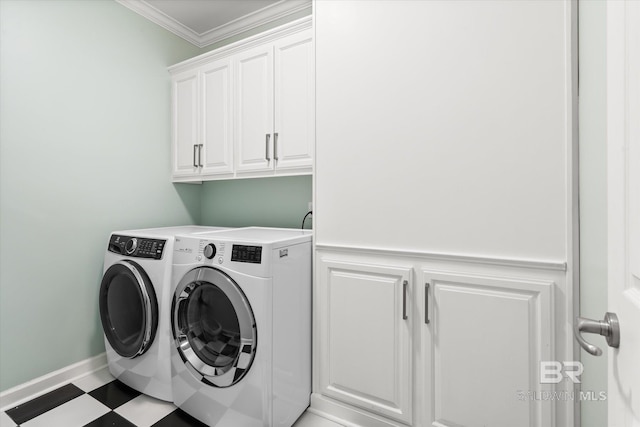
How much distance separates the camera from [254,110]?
83.7 inches

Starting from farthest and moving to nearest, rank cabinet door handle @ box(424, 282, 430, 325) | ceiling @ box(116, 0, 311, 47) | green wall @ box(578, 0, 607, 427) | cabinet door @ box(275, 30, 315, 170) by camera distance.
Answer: ceiling @ box(116, 0, 311, 47)
cabinet door @ box(275, 30, 315, 170)
cabinet door handle @ box(424, 282, 430, 325)
green wall @ box(578, 0, 607, 427)

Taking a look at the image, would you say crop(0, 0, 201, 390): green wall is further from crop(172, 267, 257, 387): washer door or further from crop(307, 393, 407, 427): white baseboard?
crop(307, 393, 407, 427): white baseboard

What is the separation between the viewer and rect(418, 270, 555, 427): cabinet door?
1.23 m

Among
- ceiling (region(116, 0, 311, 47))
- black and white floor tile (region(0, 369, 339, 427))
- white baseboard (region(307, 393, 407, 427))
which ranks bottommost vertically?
black and white floor tile (region(0, 369, 339, 427))

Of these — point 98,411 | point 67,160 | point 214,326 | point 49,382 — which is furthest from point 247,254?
point 49,382

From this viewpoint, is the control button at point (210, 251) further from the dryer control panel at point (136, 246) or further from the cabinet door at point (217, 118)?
the cabinet door at point (217, 118)

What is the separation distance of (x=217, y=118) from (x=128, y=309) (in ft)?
4.77

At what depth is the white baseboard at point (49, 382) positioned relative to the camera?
1777 mm

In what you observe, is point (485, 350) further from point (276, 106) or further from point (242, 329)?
point (276, 106)

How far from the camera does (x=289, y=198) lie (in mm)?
2447

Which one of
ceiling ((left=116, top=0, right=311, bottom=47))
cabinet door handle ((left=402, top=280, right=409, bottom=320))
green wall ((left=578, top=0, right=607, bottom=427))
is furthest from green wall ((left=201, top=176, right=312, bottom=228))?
green wall ((left=578, top=0, right=607, bottom=427))

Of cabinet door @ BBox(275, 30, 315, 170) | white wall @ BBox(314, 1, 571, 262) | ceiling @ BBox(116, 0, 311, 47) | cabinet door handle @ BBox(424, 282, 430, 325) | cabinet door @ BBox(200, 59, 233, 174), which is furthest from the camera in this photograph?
ceiling @ BBox(116, 0, 311, 47)

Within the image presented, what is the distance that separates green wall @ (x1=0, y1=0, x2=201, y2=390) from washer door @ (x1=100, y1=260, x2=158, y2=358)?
0.27 m

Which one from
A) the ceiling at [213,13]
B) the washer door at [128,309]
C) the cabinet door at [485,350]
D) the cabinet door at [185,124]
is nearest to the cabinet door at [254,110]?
the cabinet door at [185,124]
